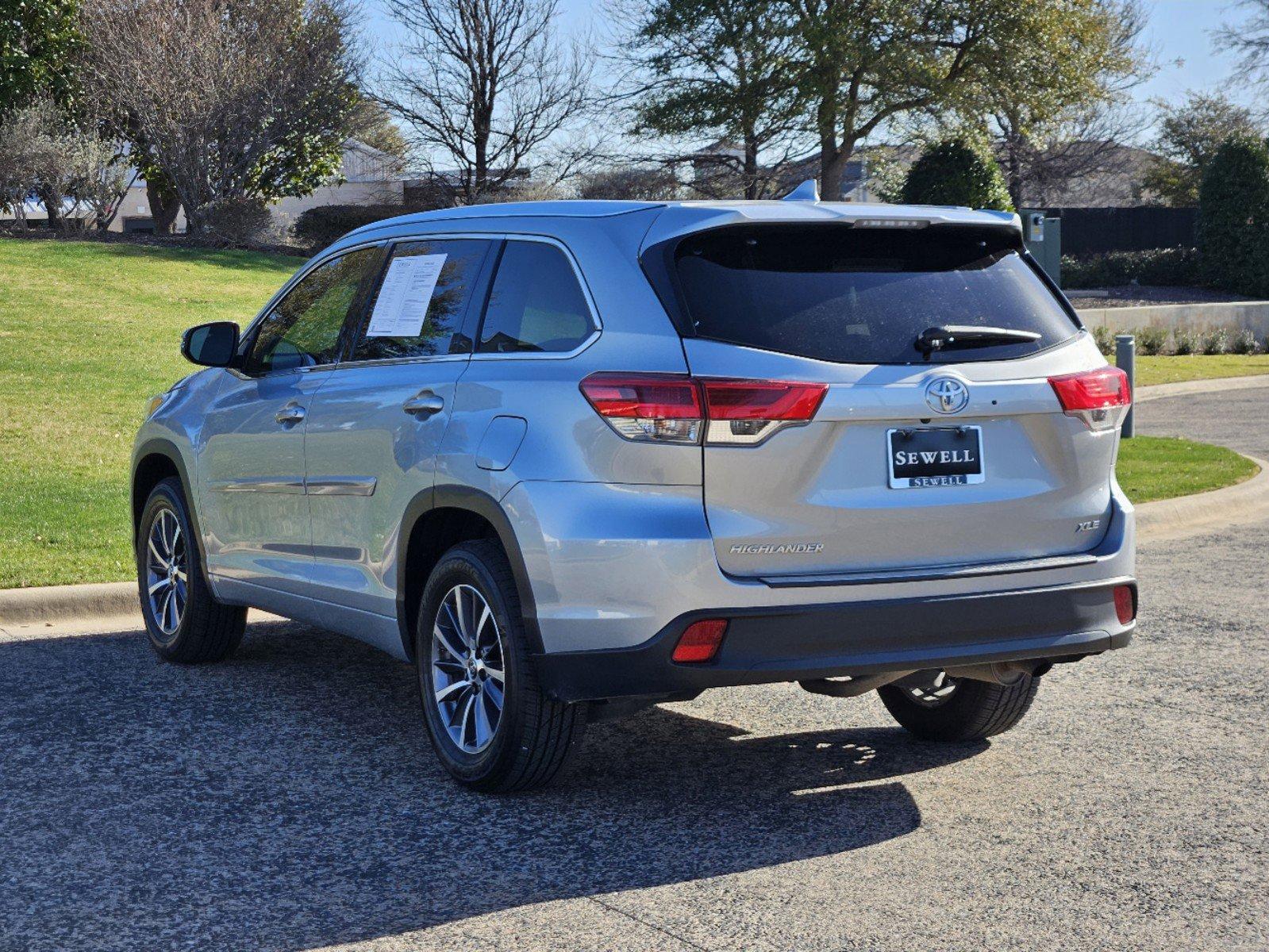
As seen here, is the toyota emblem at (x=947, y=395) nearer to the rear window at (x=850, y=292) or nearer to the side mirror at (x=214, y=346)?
the rear window at (x=850, y=292)

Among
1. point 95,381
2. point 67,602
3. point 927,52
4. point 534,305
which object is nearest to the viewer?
point 534,305

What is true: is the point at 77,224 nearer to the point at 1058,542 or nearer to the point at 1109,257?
the point at 1109,257

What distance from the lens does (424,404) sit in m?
5.30

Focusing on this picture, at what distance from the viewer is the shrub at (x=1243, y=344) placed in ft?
92.4

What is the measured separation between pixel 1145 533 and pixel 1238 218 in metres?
27.5

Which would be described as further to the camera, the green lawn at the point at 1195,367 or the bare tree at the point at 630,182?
the bare tree at the point at 630,182

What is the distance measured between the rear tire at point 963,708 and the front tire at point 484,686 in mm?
1362

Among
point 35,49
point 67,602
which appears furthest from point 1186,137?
point 67,602

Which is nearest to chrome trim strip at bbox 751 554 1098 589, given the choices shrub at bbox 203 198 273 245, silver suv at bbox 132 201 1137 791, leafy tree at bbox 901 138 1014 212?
silver suv at bbox 132 201 1137 791

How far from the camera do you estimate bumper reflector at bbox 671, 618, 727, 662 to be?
176 inches

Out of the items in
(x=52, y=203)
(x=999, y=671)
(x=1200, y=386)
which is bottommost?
(x=1200, y=386)

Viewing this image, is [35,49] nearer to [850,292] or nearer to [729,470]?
[850,292]

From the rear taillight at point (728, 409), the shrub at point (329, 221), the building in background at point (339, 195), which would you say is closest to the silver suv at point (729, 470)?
the rear taillight at point (728, 409)

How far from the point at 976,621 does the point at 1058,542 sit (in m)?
0.41
